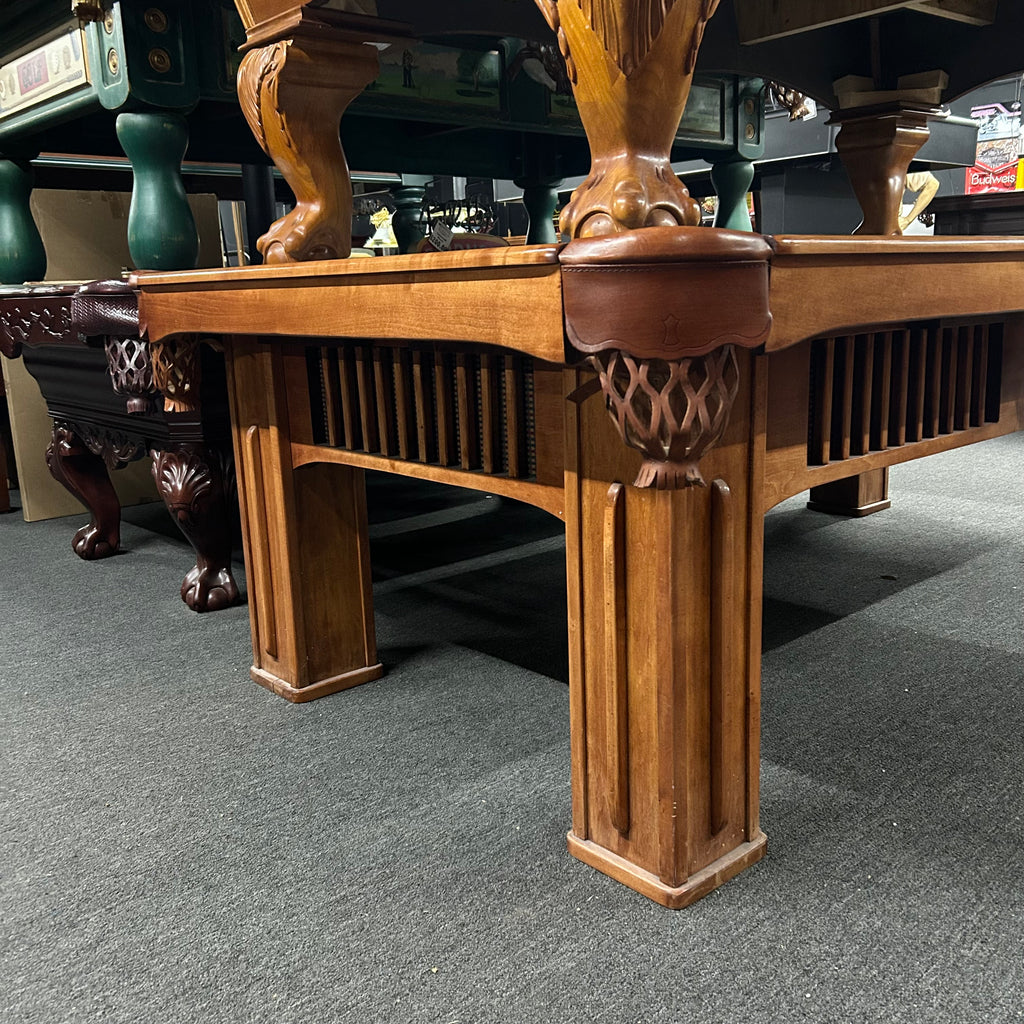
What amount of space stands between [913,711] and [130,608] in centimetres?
153

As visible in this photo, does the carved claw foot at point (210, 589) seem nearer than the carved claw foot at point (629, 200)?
No

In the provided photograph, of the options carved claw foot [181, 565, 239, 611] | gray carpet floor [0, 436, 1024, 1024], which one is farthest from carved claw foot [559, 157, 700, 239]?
carved claw foot [181, 565, 239, 611]

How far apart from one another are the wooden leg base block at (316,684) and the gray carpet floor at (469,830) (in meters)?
0.02

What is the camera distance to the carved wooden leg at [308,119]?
1316 millimetres

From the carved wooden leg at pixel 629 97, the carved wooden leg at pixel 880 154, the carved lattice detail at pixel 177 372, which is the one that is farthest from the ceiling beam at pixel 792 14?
the carved lattice detail at pixel 177 372

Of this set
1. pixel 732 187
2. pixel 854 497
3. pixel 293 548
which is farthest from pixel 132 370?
pixel 732 187

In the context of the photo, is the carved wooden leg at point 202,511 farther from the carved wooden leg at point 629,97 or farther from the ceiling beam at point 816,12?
the ceiling beam at point 816,12

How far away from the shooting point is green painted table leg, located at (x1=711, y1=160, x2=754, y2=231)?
3.50m

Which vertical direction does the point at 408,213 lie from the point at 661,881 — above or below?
above

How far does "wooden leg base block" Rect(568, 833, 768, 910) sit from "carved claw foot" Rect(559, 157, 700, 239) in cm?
65

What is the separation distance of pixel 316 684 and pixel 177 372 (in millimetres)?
593

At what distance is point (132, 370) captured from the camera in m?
1.86

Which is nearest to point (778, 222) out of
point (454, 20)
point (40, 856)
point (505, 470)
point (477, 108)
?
point (477, 108)

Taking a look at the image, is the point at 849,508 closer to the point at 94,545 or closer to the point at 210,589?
the point at 210,589
